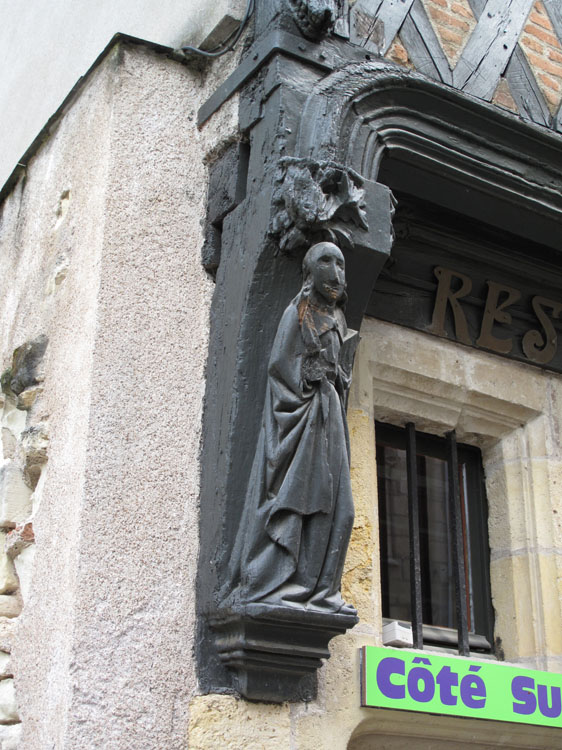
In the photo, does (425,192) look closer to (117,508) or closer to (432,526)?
(432,526)

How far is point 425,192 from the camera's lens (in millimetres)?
3354

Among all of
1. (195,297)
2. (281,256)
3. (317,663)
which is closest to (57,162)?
(195,297)

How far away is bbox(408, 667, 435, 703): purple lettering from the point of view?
291 cm

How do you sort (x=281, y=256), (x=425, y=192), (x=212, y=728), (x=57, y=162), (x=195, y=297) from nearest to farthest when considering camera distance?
(x=212, y=728) → (x=281, y=256) → (x=195, y=297) → (x=425, y=192) → (x=57, y=162)

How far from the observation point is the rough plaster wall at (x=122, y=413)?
2.58 m

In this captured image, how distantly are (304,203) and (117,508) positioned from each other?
965 millimetres

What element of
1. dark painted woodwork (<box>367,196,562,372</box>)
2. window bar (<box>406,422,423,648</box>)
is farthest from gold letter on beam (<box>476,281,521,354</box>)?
window bar (<box>406,422,423,648</box>)

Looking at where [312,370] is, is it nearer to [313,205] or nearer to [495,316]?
[313,205]

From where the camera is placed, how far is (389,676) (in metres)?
2.93

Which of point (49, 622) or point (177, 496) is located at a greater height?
point (177, 496)

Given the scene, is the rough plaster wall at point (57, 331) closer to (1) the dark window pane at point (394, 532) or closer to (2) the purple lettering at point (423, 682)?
(2) the purple lettering at point (423, 682)

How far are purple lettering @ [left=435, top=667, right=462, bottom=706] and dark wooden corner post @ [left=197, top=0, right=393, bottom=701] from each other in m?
0.42

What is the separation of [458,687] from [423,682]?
0.45 ft

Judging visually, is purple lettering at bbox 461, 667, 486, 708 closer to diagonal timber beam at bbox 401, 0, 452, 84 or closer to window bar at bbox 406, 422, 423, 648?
window bar at bbox 406, 422, 423, 648
